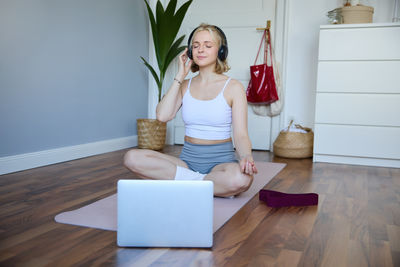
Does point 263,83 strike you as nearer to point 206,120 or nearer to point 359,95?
point 359,95

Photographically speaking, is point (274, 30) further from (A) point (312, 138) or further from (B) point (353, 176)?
(B) point (353, 176)

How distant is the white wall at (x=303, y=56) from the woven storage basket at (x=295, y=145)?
36cm

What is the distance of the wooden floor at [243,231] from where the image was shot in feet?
4.10

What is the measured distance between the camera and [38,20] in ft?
8.88

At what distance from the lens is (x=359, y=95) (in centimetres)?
313

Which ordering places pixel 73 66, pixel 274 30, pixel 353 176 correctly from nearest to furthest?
pixel 353 176, pixel 73 66, pixel 274 30

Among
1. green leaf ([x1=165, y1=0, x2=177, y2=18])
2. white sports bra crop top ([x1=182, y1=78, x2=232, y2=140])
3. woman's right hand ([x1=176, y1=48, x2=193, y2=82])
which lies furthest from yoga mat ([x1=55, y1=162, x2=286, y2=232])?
green leaf ([x1=165, y1=0, x2=177, y2=18])

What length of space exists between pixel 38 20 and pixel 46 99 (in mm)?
550

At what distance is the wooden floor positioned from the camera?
125 centimetres

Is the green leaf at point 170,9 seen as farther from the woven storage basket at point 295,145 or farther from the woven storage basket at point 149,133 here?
the woven storage basket at point 295,145

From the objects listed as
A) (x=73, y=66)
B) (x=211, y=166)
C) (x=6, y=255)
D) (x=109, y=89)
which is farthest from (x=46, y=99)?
(x=6, y=255)

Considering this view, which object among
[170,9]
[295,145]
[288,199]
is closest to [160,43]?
[170,9]

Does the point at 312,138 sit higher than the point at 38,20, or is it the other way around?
the point at 38,20

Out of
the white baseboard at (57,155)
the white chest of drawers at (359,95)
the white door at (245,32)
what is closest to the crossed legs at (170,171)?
the white baseboard at (57,155)
